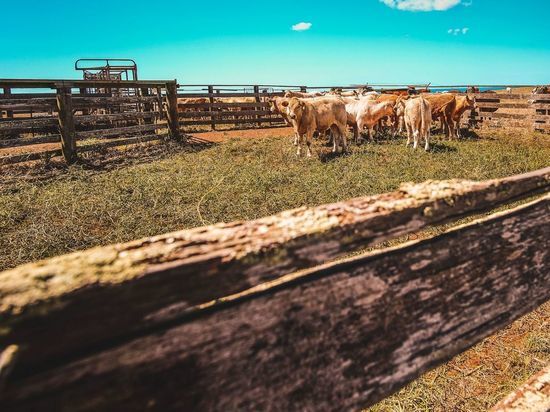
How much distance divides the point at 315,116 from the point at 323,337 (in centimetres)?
1095

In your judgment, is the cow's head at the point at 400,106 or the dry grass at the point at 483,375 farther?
the cow's head at the point at 400,106

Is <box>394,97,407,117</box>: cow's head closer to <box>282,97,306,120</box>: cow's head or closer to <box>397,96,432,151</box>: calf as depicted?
<box>397,96,432,151</box>: calf

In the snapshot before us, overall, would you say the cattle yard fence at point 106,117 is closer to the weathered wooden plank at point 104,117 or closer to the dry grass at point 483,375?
the weathered wooden plank at point 104,117

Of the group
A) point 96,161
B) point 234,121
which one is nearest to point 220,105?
point 234,121

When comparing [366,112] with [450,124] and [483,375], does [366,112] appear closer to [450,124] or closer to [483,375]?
[450,124]

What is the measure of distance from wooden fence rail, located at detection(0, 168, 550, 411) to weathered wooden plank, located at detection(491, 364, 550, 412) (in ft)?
1.13

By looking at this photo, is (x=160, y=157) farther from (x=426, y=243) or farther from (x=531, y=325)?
(x=426, y=243)

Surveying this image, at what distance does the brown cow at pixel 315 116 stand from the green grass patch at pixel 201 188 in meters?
0.74

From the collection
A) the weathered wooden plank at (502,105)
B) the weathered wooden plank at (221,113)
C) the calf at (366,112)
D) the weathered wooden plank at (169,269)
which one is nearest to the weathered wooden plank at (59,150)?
the weathered wooden plank at (221,113)

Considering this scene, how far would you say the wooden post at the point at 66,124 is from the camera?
8.72m

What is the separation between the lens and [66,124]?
8781 millimetres

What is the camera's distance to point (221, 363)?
2.42 feet

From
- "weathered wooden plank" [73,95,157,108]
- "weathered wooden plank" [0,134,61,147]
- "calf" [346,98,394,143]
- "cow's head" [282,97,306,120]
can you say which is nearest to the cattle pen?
"weathered wooden plank" [0,134,61,147]

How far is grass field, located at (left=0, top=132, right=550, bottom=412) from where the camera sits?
9.05 ft
